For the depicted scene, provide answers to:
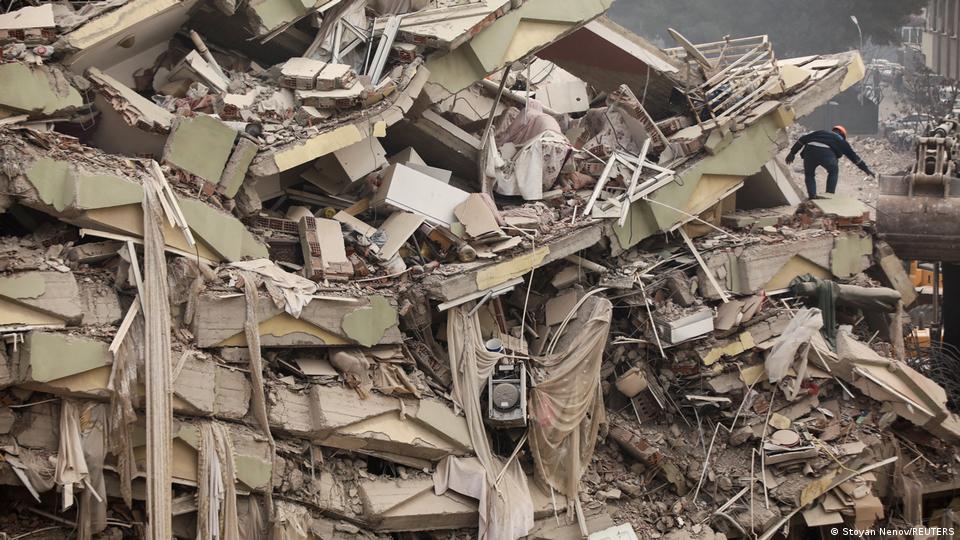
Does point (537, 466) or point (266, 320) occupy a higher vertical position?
point (266, 320)

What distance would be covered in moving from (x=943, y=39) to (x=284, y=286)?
26.1m

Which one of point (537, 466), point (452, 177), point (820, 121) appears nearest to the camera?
point (537, 466)

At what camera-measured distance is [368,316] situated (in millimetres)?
14398

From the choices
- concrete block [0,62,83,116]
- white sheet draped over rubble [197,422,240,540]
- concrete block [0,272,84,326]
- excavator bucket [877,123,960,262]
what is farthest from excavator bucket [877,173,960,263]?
concrete block [0,272,84,326]

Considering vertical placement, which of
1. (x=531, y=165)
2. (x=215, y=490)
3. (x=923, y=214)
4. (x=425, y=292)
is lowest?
(x=215, y=490)

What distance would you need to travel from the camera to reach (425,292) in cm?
A: 1498

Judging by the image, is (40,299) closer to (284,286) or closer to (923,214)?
(284,286)

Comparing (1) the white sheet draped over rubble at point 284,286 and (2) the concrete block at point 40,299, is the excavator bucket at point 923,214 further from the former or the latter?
(2) the concrete block at point 40,299

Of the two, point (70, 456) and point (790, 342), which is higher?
point (790, 342)

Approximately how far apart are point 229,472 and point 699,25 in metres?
40.2

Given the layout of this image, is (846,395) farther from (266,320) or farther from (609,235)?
(266,320)

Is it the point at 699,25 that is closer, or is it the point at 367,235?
the point at 367,235

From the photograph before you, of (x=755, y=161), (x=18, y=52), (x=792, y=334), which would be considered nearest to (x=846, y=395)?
(x=792, y=334)

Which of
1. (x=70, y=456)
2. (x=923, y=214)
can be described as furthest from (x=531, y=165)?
(x=70, y=456)
